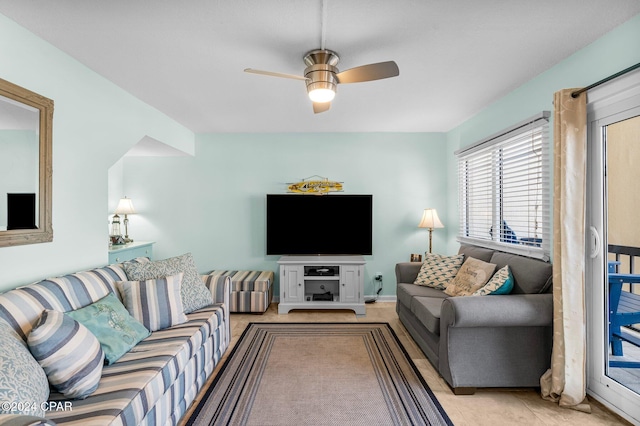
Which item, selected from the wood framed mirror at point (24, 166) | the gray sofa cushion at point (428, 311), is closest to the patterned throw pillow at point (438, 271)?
the gray sofa cushion at point (428, 311)

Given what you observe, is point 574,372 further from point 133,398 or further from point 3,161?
point 3,161

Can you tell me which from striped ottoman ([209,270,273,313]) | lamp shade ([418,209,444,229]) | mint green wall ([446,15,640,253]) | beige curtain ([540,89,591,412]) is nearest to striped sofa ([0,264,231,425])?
striped ottoman ([209,270,273,313])

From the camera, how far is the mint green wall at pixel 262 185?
464cm

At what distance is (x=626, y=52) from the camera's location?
1965mm

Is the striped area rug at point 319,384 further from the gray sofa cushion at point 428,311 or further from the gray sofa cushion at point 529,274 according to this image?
A: the gray sofa cushion at point 529,274

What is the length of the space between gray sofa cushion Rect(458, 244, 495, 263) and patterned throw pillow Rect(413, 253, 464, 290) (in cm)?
10

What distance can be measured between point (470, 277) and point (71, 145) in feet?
11.5

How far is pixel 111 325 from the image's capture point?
1.92m

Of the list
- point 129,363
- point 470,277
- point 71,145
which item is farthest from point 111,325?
point 470,277

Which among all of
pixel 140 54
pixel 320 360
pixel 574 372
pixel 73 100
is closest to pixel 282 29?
pixel 140 54

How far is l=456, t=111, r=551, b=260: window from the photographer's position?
2715 mm

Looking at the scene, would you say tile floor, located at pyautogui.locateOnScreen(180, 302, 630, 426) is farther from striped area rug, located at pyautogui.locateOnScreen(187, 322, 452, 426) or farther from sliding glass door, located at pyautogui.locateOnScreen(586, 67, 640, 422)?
sliding glass door, located at pyautogui.locateOnScreen(586, 67, 640, 422)

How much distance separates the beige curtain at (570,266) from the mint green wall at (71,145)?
3.51 m

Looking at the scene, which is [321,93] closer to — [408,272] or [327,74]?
[327,74]
